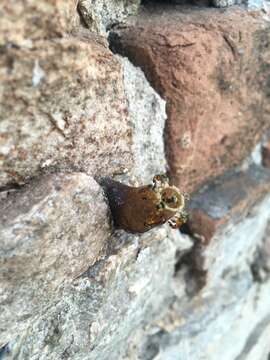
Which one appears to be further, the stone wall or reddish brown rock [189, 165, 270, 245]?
reddish brown rock [189, 165, 270, 245]

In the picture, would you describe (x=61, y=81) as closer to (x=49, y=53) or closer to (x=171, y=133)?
(x=49, y=53)

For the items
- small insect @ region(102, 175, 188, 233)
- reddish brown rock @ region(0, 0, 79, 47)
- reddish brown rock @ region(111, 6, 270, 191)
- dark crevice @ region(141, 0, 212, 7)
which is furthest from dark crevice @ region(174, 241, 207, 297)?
reddish brown rock @ region(0, 0, 79, 47)

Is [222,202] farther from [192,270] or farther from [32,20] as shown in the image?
[32,20]

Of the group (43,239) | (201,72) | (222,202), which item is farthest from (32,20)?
(222,202)

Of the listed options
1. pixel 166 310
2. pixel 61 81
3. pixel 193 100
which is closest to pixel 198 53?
pixel 193 100

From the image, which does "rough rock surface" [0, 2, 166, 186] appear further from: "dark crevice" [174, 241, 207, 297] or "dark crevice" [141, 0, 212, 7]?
"dark crevice" [174, 241, 207, 297]

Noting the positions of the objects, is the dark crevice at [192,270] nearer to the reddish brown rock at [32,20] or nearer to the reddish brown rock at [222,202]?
the reddish brown rock at [222,202]

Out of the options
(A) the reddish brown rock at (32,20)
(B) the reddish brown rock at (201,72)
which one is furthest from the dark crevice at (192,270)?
(A) the reddish brown rock at (32,20)
